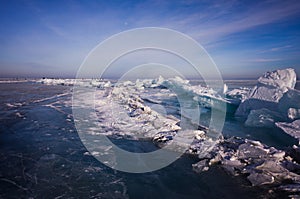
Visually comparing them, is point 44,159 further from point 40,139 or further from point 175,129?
point 175,129

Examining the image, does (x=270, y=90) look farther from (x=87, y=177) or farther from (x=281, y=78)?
(x=87, y=177)

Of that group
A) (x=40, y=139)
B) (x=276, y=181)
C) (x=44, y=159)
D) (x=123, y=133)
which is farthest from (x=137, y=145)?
(x=276, y=181)

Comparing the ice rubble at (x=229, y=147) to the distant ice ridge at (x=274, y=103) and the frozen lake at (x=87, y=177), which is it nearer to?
the distant ice ridge at (x=274, y=103)

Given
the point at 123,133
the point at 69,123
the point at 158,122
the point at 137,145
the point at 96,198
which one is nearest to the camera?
the point at 96,198

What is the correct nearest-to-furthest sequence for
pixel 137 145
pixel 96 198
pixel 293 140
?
pixel 96 198 → pixel 137 145 → pixel 293 140

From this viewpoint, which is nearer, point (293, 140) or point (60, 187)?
point (60, 187)

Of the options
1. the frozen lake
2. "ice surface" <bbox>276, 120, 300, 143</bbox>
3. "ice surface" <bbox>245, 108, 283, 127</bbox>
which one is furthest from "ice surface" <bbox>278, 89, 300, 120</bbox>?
the frozen lake

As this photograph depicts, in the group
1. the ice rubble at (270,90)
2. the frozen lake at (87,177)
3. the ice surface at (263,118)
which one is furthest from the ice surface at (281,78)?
the frozen lake at (87,177)

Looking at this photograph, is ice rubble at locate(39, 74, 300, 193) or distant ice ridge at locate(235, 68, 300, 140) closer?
ice rubble at locate(39, 74, 300, 193)

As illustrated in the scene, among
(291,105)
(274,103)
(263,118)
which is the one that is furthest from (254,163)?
(274,103)

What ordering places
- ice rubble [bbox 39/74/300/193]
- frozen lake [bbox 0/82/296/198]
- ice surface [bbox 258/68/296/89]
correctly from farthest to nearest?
1. ice surface [bbox 258/68/296/89]
2. ice rubble [bbox 39/74/300/193]
3. frozen lake [bbox 0/82/296/198]

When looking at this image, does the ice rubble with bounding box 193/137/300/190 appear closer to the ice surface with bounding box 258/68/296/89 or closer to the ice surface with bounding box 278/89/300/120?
the ice surface with bounding box 278/89/300/120
